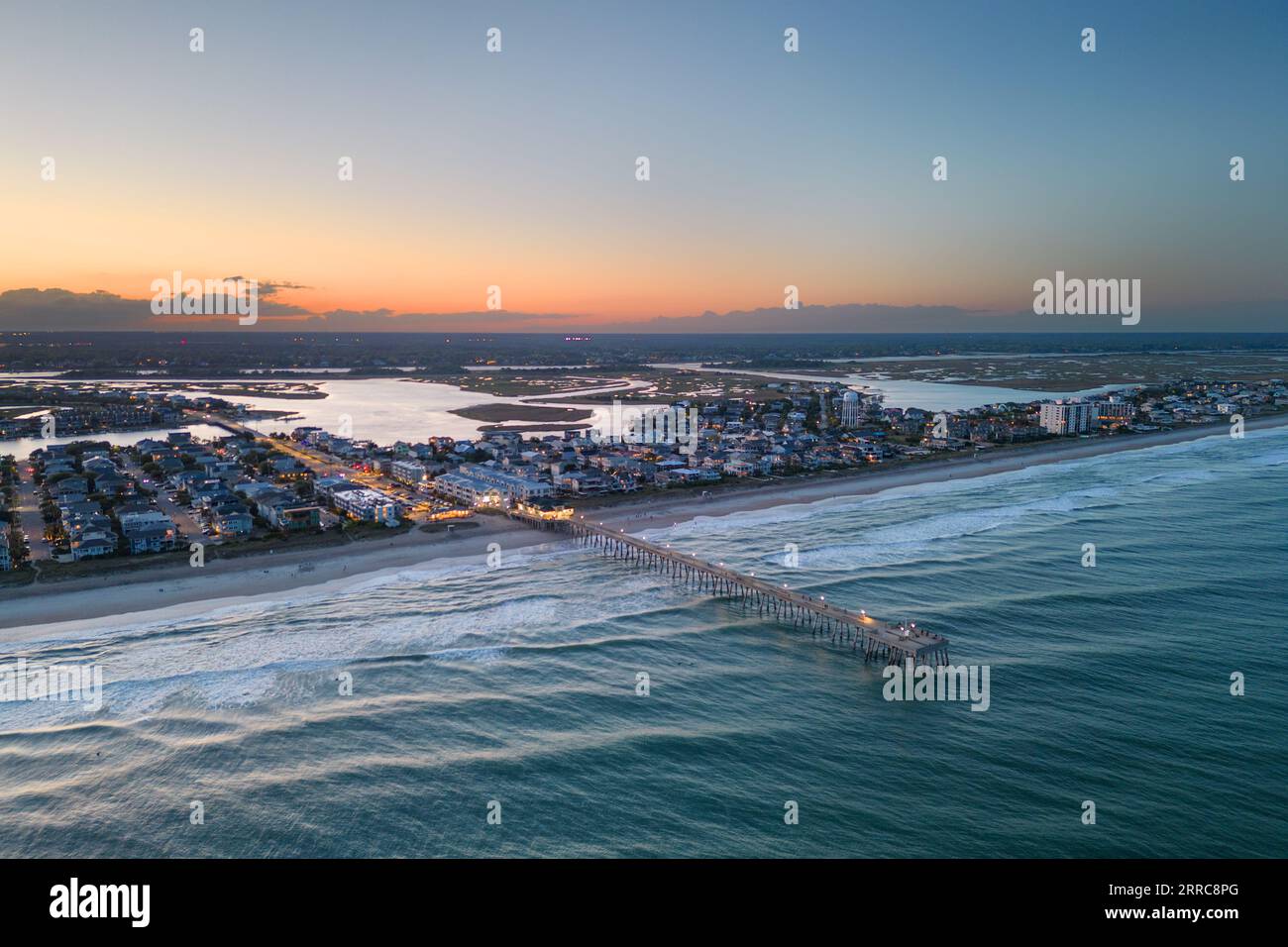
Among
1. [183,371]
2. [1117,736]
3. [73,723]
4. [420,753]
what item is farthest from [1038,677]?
[183,371]

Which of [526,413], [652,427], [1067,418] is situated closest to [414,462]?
[652,427]

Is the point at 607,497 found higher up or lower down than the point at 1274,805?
higher up

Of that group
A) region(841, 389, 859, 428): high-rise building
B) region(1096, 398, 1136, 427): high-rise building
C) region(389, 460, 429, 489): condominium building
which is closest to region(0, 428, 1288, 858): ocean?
region(389, 460, 429, 489): condominium building

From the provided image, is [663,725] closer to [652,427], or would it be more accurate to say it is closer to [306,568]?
[306,568]
